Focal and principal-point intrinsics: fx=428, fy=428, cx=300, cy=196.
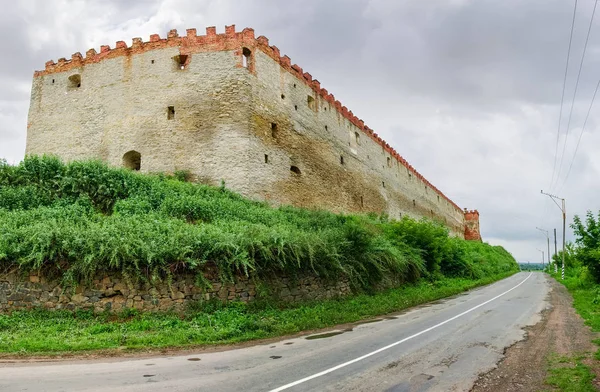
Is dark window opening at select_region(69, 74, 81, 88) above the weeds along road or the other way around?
above

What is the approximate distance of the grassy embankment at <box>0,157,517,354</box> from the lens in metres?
9.98

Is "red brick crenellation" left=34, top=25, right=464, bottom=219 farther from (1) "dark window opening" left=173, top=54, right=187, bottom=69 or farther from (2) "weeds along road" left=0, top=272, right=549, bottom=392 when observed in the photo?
(2) "weeds along road" left=0, top=272, right=549, bottom=392

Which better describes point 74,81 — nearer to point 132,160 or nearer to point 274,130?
point 132,160

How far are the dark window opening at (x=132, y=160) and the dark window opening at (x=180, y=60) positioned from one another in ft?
18.0

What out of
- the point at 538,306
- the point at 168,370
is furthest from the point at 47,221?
the point at 538,306

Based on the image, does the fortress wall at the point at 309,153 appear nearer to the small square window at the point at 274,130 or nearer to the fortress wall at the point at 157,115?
the small square window at the point at 274,130

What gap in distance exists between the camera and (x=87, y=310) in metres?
10.7

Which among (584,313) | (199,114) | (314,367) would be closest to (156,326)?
(314,367)

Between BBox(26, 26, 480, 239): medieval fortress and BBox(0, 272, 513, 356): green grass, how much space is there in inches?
414

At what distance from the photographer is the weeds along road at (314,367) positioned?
6246 millimetres

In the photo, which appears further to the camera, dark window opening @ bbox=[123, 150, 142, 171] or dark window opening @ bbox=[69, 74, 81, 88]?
dark window opening @ bbox=[69, 74, 81, 88]

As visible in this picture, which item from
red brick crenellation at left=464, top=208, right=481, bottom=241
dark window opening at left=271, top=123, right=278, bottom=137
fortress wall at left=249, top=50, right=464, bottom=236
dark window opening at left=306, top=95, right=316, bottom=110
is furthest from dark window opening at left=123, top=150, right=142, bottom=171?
red brick crenellation at left=464, top=208, right=481, bottom=241

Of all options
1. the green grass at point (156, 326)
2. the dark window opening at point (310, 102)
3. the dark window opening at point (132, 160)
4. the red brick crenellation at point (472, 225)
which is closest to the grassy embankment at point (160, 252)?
the green grass at point (156, 326)

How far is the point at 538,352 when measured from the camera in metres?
8.33
